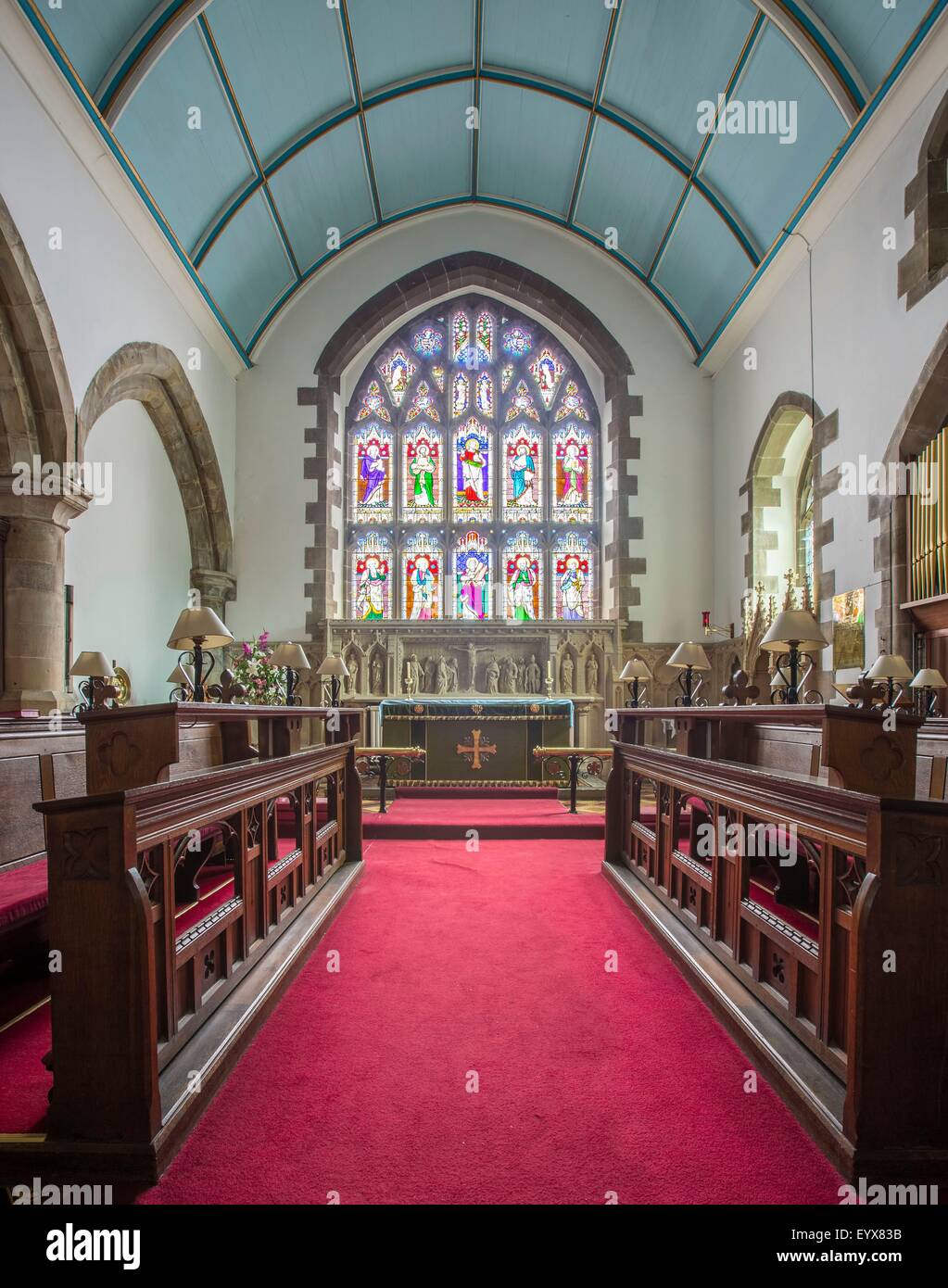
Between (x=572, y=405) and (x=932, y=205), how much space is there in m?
5.48

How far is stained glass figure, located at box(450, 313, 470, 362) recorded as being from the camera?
10359 millimetres

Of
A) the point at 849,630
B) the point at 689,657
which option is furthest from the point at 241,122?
the point at 849,630

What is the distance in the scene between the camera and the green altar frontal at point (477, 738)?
7.30m

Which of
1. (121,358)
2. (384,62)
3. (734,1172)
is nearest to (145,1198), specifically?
(734,1172)

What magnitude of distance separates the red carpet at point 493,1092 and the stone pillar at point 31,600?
3.23 meters

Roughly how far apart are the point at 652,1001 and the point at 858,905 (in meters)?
1.19

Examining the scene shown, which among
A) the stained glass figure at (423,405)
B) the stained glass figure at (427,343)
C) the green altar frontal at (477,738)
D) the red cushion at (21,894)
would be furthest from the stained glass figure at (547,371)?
the red cushion at (21,894)

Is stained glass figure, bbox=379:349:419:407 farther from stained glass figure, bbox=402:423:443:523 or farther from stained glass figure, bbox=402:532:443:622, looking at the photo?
stained glass figure, bbox=402:532:443:622

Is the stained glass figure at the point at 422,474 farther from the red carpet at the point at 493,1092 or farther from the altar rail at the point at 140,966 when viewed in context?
the altar rail at the point at 140,966

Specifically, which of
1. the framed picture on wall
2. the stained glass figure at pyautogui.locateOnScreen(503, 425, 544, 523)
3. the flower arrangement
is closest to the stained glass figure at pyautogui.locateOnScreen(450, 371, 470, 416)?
the stained glass figure at pyautogui.locateOnScreen(503, 425, 544, 523)

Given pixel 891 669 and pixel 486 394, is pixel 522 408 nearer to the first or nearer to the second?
pixel 486 394

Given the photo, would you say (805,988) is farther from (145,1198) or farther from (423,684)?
(423,684)

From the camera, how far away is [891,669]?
15.9 feet

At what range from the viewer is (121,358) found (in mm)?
6473
